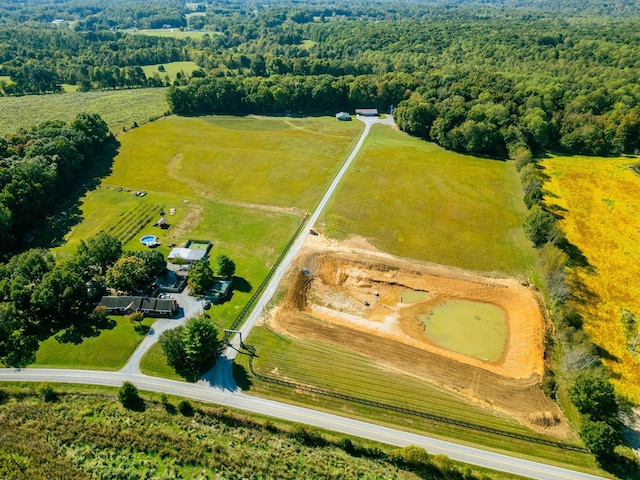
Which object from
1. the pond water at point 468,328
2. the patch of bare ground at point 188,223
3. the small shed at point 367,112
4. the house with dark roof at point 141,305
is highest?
the small shed at point 367,112

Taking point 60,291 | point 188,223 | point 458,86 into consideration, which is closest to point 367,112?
point 458,86

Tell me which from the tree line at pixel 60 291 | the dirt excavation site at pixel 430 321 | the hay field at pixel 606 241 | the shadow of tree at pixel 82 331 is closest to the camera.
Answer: the dirt excavation site at pixel 430 321

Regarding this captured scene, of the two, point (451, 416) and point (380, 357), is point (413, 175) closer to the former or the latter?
point (380, 357)

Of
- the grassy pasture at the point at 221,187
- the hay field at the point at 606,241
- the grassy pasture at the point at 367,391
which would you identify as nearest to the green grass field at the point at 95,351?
the grassy pasture at the point at 221,187

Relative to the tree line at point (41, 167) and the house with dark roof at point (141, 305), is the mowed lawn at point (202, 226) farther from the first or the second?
the house with dark roof at point (141, 305)

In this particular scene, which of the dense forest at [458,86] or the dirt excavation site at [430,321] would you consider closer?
the dirt excavation site at [430,321]

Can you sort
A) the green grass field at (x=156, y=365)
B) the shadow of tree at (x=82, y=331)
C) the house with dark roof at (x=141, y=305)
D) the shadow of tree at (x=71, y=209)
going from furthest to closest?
the shadow of tree at (x=71, y=209) < the house with dark roof at (x=141, y=305) < the shadow of tree at (x=82, y=331) < the green grass field at (x=156, y=365)

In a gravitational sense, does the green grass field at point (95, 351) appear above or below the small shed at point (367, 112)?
below
